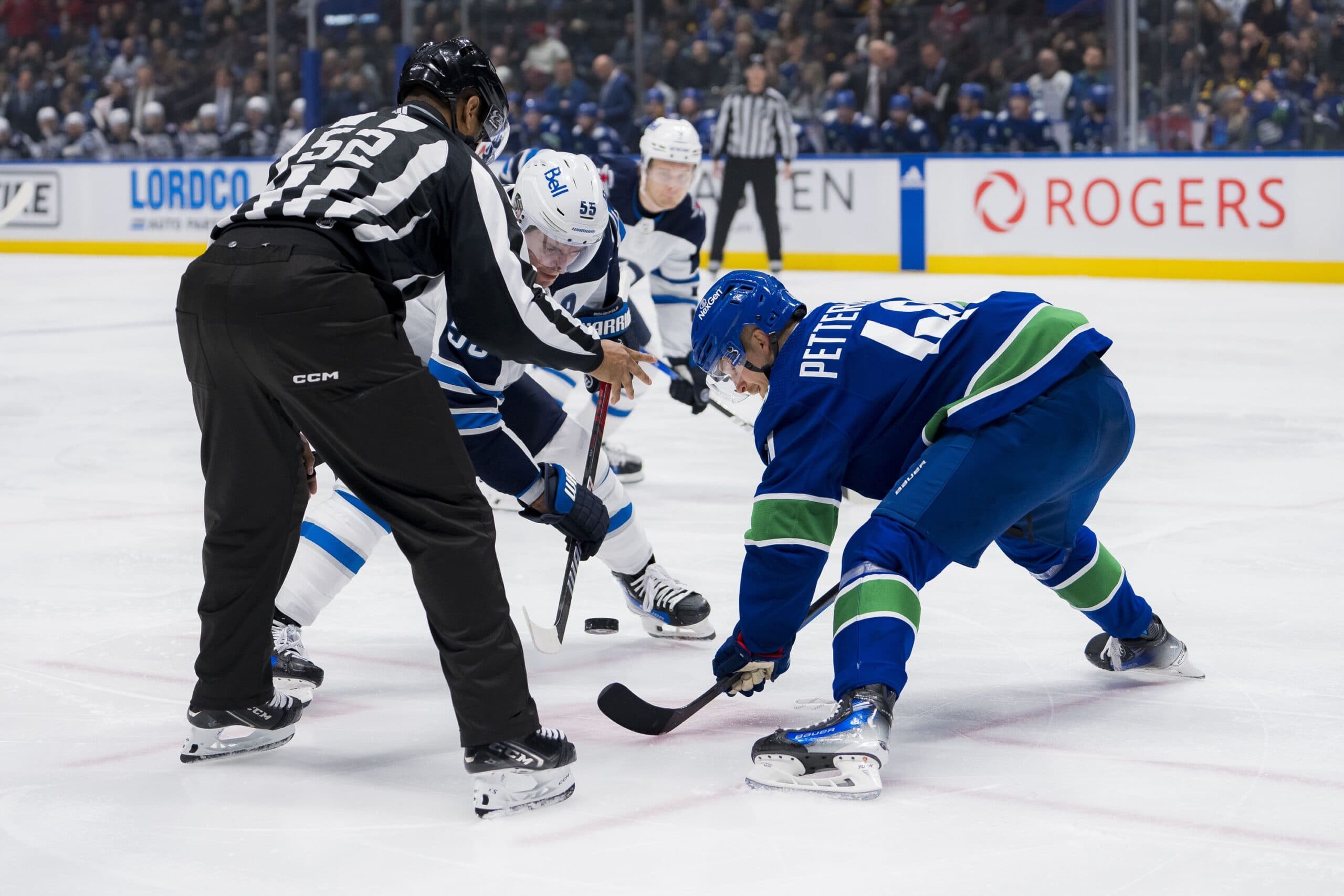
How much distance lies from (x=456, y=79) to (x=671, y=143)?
3.03 m

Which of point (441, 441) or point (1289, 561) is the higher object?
point (441, 441)

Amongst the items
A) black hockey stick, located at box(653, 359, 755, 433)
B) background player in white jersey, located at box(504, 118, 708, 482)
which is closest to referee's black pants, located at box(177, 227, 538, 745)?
background player in white jersey, located at box(504, 118, 708, 482)

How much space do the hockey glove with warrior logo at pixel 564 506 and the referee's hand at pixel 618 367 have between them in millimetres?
523

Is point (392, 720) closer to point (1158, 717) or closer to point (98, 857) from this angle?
point (98, 857)

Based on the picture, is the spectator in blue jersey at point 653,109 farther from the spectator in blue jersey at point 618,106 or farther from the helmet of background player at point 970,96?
the helmet of background player at point 970,96

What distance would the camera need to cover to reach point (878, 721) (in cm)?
265

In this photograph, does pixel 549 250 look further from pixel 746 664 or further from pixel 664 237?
pixel 664 237

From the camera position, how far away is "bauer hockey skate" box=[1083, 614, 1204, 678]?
3.30m

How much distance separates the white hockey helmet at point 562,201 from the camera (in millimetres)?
3434

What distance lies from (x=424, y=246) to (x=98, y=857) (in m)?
1.00

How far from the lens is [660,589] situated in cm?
379

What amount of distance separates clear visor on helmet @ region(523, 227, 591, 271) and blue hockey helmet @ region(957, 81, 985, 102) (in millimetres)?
9874

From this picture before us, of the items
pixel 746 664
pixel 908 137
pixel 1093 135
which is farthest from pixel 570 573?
pixel 908 137

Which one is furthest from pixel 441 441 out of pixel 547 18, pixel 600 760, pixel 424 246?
pixel 547 18
